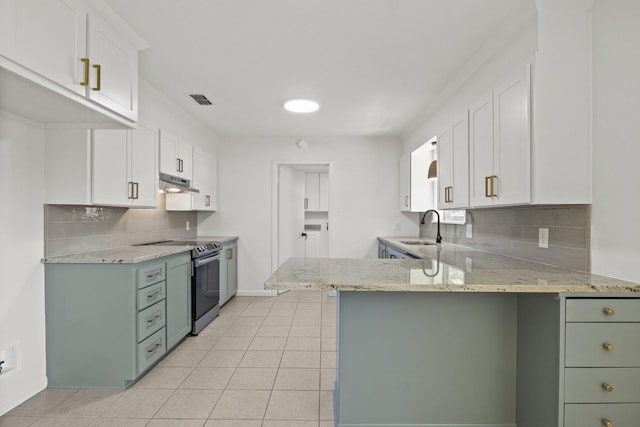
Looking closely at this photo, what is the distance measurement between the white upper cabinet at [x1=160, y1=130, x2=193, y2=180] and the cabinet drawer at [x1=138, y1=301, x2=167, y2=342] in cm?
138

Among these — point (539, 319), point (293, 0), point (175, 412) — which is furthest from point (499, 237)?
point (175, 412)

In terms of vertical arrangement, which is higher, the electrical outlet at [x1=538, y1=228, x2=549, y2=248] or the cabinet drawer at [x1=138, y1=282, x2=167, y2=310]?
the electrical outlet at [x1=538, y1=228, x2=549, y2=248]

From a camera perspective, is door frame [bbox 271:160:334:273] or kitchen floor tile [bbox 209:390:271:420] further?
door frame [bbox 271:160:334:273]

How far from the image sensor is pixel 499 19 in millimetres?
1991

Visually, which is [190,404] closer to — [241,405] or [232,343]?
[241,405]

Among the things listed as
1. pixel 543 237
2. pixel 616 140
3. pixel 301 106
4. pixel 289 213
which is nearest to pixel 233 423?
pixel 543 237

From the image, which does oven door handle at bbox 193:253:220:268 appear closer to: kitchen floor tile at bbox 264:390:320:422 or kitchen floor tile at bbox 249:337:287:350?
kitchen floor tile at bbox 249:337:287:350

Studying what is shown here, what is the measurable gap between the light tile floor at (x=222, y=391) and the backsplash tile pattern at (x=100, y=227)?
1039 mm

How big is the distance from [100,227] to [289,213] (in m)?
2.84

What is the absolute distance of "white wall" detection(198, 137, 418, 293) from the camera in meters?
4.94

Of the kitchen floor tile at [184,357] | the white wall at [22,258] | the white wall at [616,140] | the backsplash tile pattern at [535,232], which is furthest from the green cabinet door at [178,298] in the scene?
the white wall at [616,140]

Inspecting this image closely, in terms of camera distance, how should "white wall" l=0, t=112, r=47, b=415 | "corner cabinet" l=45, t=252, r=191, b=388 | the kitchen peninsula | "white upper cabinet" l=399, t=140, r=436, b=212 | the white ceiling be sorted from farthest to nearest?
"white upper cabinet" l=399, t=140, r=436, b=212, "corner cabinet" l=45, t=252, r=191, b=388, "white wall" l=0, t=112, r=47, b=415, the white ceiling, the kitchen peninsula

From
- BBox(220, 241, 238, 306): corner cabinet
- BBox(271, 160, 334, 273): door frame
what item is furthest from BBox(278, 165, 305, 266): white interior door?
BBox(220, 241, 238, 306): corner cabinet

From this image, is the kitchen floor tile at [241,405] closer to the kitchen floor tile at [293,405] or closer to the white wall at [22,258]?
the kitchen floor tile at [293,405]
